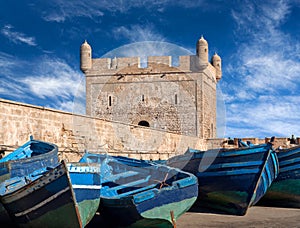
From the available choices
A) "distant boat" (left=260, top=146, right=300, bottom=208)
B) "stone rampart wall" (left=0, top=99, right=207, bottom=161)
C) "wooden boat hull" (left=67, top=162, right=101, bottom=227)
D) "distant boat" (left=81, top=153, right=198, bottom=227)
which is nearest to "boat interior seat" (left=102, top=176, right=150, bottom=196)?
"distant boat" (left=81, top=153, right=198, bottom=227)

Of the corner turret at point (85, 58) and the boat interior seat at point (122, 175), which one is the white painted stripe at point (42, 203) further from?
the corner turret at point (85, 58)

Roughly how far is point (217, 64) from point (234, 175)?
18.1 metres

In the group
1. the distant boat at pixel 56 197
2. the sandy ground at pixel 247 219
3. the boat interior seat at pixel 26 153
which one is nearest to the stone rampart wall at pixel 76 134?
the boat interior seat at pixel 26 153

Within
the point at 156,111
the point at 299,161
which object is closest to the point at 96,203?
the point at 299,161

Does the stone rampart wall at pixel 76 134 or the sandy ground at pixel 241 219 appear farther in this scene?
the stone rampart wall at pixel 76 134

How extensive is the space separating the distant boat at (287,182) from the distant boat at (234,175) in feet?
2.86

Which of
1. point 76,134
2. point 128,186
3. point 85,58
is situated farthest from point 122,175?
point 85,58

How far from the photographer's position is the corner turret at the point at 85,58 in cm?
2248

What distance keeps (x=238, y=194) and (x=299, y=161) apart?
211 cm

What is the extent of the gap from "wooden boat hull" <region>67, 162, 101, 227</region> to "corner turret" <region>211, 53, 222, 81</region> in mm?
20043

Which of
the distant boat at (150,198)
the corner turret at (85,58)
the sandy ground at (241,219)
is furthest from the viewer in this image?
the corner turret at (85,58)

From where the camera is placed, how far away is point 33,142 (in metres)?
7.68

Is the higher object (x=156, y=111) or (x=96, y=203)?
(x=156, y=111)

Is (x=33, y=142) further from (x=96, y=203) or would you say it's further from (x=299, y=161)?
(x=299, y=161)
